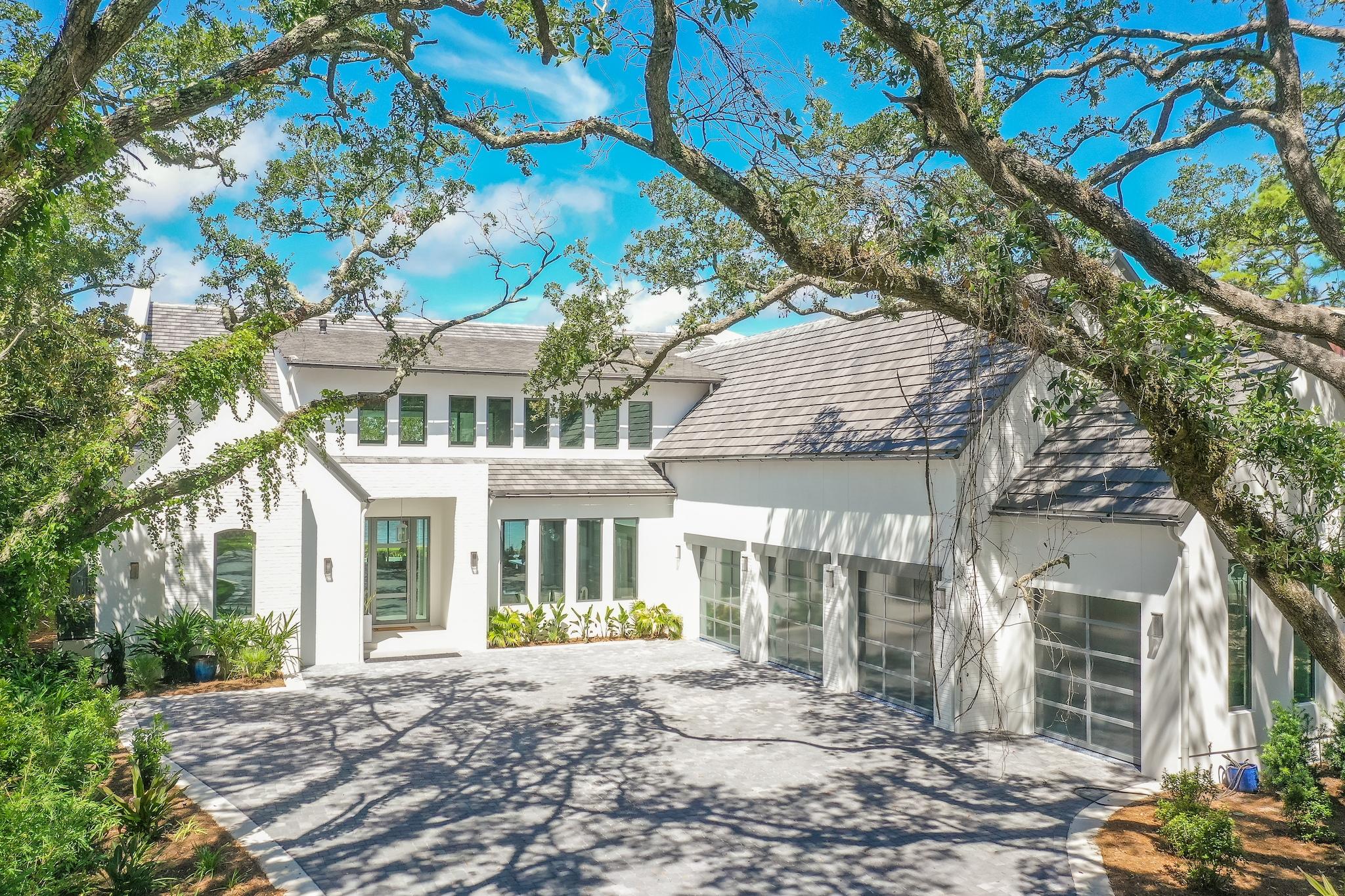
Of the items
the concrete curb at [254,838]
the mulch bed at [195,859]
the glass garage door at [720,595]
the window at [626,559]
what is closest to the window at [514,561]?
the window at [626,559]

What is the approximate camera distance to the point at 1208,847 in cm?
845

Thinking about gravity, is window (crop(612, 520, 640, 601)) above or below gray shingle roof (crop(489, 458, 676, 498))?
below

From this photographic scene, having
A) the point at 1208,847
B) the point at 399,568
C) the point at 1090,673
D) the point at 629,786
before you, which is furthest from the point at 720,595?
the point at 1208,847

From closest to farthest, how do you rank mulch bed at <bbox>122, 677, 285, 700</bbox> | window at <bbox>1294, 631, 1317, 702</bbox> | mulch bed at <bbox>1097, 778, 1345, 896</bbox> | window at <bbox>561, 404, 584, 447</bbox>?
mulch bed at <bbox>1097, 778, 1345, 896</bbox>
window at <bbox>1294, 631, 1317, 702</bbox>
mulch bed at <bbox>122, 677, 285, 700</bbox>
window at <bbox>561, 404, 584, 447</bbox>

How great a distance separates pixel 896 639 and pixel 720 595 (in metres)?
6.38

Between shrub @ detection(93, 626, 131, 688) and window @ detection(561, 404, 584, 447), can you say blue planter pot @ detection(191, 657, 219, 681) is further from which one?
window @ detection(561, 404, 584, 447)

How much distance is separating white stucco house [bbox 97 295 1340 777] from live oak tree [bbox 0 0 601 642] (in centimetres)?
312

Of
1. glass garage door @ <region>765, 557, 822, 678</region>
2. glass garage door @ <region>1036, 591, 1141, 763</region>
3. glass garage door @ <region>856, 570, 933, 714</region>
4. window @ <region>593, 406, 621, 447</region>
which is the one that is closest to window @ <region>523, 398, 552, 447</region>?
window @ <region>593, 406, 621, 447</region>

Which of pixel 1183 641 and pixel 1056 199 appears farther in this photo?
pixel 1183 641

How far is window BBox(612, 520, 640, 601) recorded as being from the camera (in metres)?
22.4

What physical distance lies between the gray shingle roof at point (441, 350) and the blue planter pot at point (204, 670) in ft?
21.8

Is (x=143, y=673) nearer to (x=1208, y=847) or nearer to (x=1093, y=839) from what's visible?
(x=1093, y=839)

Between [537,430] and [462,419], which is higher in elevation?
[462,419]

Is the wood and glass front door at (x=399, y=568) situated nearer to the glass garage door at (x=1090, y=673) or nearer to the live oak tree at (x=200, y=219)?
the live oak tree at (x=200, y=219)
